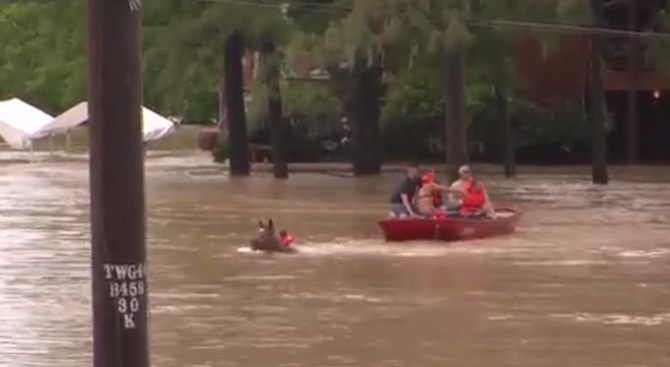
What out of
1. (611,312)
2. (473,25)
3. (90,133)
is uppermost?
(473,25)

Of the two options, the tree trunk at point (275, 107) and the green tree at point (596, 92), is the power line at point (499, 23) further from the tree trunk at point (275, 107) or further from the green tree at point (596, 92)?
the tree trunk at point (275, 107)

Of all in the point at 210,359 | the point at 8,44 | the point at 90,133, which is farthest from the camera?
the point at 8,44

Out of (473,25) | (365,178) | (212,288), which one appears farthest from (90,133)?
(365,178)

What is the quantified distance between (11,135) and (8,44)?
20529mm

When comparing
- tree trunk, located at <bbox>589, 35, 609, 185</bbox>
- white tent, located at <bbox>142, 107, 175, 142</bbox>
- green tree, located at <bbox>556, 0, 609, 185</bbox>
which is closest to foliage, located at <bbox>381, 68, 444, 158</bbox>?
white tent, located at <bbox>142, 107, 175, 142</bbox>

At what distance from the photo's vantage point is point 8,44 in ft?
297

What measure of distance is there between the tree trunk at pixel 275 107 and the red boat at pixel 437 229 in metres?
19.4

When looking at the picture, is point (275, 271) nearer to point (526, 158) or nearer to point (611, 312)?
point (611, 312)

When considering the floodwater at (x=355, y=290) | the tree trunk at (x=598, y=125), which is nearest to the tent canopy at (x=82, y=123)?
the tree trunk at (x=598, y=125)

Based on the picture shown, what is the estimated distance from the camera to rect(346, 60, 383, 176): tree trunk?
50.9 m

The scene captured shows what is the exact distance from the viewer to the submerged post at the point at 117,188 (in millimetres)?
5266

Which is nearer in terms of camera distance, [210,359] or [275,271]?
[210,359]

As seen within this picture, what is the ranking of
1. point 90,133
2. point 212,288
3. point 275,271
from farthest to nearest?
point 275,271 < point 212,288 < point 90,133

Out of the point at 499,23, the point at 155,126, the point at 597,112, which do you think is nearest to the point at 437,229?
the point at 499,23
